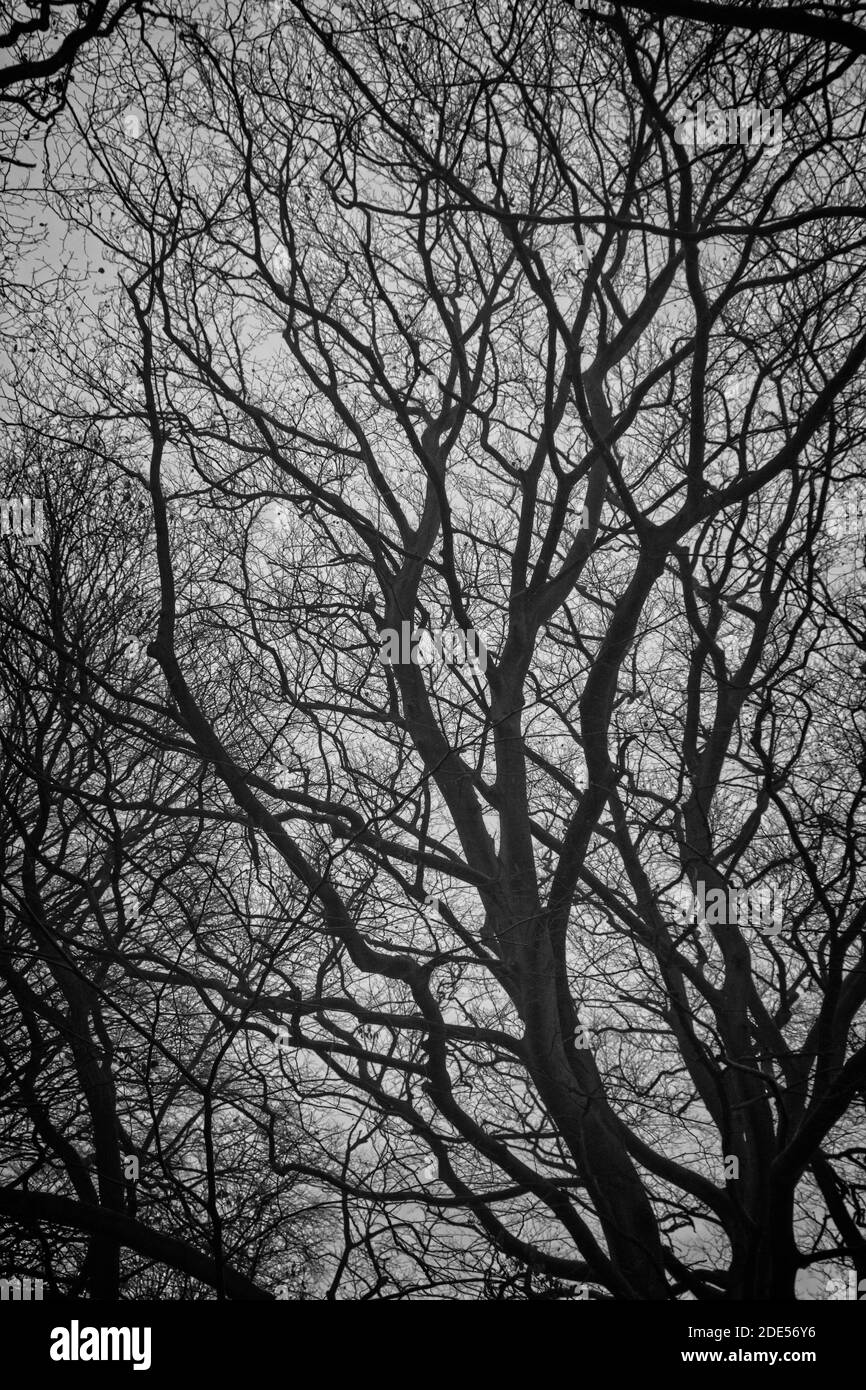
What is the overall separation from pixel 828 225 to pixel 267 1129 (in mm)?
5173

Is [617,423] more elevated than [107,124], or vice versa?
[107,124]

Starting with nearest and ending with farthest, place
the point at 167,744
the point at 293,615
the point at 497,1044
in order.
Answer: the point at 167,744 < the point at 497,1044 < the point at 293,615

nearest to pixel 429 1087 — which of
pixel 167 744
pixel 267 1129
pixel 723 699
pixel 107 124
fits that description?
pixel 267 1129

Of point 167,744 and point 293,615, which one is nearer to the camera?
point 167,744

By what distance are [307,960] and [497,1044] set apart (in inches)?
49.6

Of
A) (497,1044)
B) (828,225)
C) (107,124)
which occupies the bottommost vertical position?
(497,1044)

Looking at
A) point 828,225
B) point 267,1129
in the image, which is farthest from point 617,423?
point 267,1129

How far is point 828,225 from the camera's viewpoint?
4.86 metres

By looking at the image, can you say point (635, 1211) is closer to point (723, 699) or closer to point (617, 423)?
point (723, 699)
